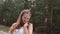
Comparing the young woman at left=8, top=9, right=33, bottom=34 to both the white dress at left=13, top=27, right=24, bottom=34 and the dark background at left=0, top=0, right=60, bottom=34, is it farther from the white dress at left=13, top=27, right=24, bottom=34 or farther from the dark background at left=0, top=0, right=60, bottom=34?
the dark background at left=0, top=0, right=60, bottom=34

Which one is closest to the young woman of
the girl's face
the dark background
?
the girl's face

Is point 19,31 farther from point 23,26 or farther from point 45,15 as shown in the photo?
point 45,15

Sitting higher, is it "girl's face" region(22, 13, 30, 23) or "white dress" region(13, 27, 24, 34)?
"girl's face" region(22, 13, 30, 23)

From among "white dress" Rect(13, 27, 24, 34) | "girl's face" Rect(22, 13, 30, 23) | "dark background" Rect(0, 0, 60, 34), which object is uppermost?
"girl's face" Rect(22, 13, 30, 23)

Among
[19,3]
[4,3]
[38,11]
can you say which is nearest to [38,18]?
[38,11]

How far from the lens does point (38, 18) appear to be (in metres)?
13.4

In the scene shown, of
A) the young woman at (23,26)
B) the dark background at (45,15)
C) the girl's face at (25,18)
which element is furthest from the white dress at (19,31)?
the dark background at (45,15)

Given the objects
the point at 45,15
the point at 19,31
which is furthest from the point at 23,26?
the point at 45,15

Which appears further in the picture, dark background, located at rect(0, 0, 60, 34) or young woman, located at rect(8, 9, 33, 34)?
dark background, located at rect(0, 0, 60, 34)

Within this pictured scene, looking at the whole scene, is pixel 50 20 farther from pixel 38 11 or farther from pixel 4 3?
pixel 4 3

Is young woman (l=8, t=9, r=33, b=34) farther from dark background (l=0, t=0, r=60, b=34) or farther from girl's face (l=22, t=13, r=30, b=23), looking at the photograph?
dark background (l=0, t=0, r=60, b=34)

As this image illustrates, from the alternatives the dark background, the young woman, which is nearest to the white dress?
the young woman

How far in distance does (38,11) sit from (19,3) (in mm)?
2762

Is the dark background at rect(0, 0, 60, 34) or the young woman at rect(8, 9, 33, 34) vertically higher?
the young woman at rect(8, 9, 33, 34)
